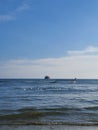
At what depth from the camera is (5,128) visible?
10836mm

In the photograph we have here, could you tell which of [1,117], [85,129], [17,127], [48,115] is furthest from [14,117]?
[85,129]

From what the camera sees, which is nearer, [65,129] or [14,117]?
[65,129]

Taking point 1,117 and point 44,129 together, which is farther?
point 1,117

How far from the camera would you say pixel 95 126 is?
11.4 m

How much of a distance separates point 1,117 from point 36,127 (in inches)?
198

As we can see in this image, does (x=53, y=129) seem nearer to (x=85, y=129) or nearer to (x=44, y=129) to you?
(x=44, y=129)

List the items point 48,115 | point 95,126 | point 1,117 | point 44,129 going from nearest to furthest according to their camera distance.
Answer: point 44,129 < point 95,126 < point 1,117 < point 48,115

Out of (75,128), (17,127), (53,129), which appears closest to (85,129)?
(75,128)

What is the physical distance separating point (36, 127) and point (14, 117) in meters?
4.91

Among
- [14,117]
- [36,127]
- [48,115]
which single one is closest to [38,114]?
[48,115]

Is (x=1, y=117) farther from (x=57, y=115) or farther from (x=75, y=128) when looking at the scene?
(x=75, y=128)

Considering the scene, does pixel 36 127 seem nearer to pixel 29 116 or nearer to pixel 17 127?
pixel 17 127

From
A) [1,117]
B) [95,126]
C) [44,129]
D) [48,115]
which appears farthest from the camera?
[48,115]

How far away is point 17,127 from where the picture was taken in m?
11.1
